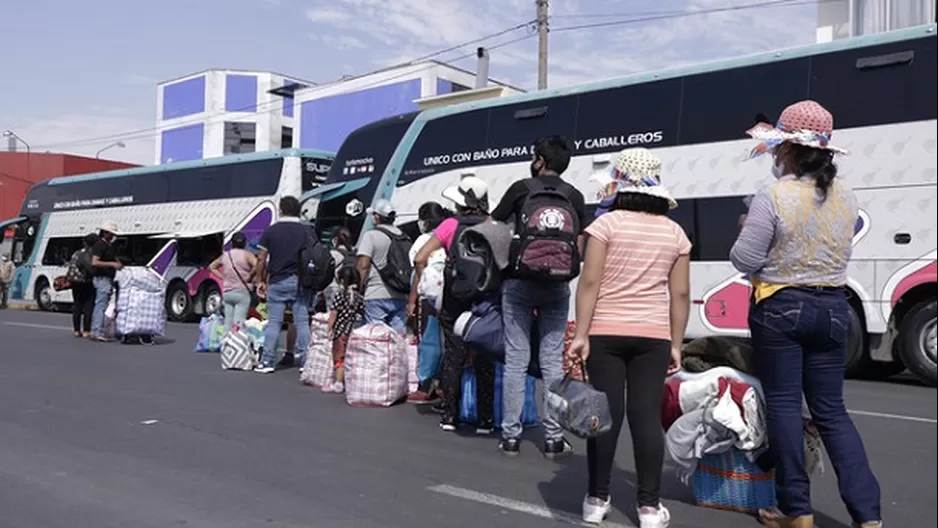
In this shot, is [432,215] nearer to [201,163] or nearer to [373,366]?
[373,366]

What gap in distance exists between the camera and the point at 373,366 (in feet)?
22.4

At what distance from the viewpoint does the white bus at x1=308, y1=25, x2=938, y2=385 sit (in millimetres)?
8539

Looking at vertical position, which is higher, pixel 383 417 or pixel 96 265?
pixel 96 265

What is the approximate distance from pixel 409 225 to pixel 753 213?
1078 cm

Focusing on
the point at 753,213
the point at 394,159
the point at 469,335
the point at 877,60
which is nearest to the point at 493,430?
the point at 469,335

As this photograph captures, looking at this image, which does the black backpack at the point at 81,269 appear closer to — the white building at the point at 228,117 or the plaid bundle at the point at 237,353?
the plaid bundle at the point at 237,353

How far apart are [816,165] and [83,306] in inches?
454

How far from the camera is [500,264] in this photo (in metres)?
5.02

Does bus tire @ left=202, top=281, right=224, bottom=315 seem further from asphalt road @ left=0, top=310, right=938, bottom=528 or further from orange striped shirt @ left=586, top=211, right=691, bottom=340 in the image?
orange striped shirt @ left=586, top=211, right=691, bottom=340

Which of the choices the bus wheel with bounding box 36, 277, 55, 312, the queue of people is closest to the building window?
the bus wheel with bounding box 36, 277, 55, 312

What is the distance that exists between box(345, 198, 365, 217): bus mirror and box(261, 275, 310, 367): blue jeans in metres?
6.32

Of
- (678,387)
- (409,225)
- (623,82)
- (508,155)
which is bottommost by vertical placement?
(678,387)

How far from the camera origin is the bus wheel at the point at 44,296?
22.5 m

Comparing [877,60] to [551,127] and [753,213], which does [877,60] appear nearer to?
[551,127]
